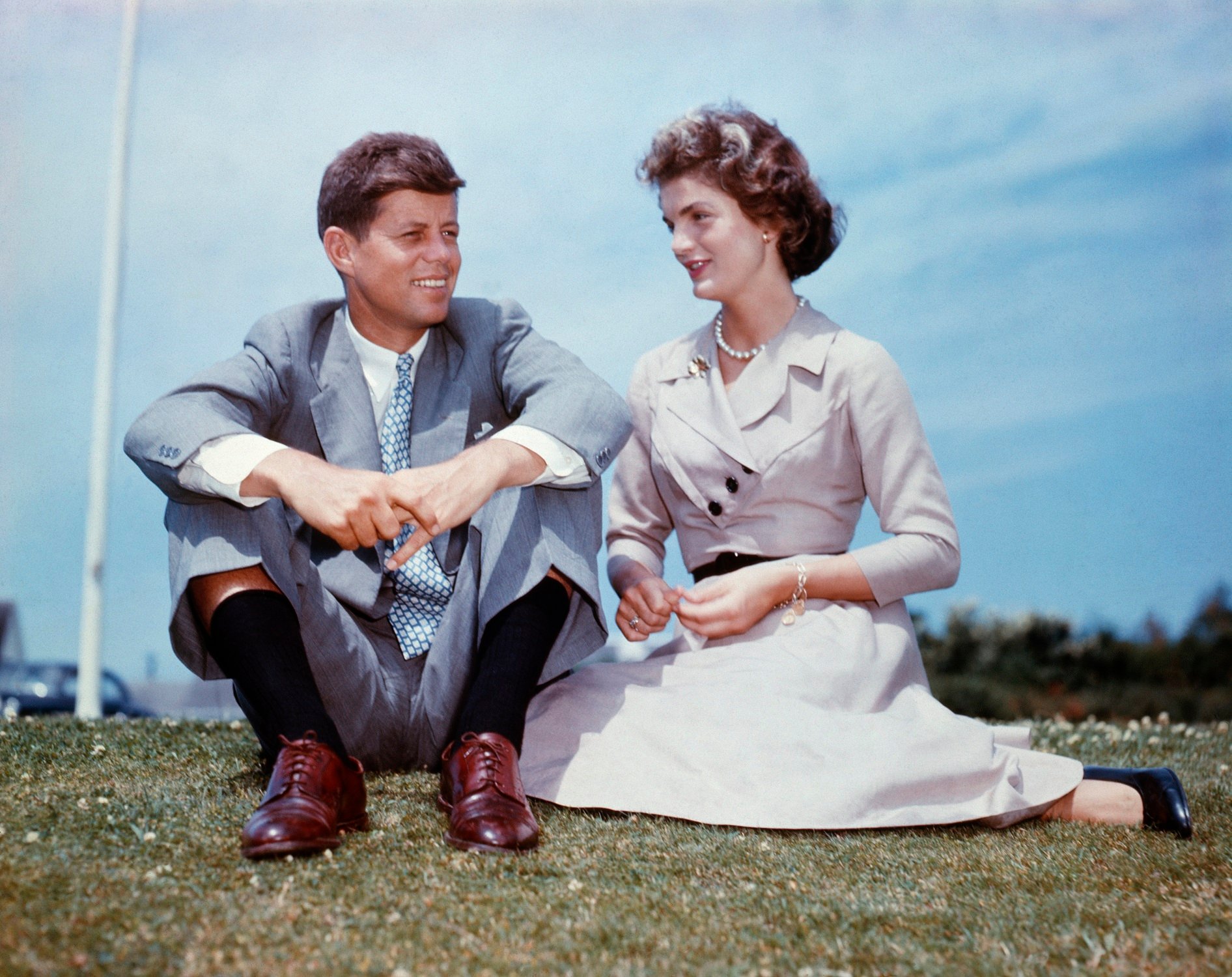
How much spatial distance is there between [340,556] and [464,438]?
43 cm

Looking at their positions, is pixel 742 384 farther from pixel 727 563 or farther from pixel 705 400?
pixel 727 563

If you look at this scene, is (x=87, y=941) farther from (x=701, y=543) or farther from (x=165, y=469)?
(x=701, y=543)

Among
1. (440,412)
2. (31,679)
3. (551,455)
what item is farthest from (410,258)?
(31,679)

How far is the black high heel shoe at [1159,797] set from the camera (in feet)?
8.73

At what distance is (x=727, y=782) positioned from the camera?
2.58 metres

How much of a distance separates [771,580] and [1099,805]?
0.94 m

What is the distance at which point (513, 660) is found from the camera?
2443mm

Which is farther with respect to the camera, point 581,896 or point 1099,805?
point 1099,805

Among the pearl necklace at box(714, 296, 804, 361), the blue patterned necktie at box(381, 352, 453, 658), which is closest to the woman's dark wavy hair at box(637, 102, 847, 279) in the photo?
the pearl necklace at box(714, 296, 804, 361)

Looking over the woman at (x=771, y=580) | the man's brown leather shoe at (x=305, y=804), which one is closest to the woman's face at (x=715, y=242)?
the woman at (x=771, y=580)

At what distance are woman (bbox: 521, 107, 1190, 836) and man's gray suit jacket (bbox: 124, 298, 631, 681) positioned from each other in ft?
1.03

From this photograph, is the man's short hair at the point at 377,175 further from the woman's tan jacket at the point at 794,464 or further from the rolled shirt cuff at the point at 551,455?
the woman's tan jacket at the point at 794,464

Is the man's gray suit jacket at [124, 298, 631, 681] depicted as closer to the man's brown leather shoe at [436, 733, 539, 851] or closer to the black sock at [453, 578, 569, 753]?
the black sock at [453, 578, 569, 753]

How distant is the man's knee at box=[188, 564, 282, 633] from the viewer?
2336 mm
